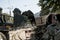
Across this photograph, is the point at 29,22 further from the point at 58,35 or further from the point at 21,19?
the point at 58,35

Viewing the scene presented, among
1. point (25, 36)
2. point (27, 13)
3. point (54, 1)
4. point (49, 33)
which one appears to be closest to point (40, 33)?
point (25, 36)

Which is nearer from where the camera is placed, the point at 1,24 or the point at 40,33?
the point at 1,24

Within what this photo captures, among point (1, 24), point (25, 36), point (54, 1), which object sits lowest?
point (25, 36)

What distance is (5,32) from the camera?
53.7ft

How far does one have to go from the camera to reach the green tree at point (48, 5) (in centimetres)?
3413

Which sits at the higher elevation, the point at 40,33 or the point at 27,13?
the point at 27,13

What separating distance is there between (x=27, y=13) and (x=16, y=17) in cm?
340

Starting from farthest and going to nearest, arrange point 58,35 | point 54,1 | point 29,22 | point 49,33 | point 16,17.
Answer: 1. point 54,1
2. point 29,22
3. point 16,17
4. point 49,33
5. point 58,35

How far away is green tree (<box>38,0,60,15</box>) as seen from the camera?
112 feet

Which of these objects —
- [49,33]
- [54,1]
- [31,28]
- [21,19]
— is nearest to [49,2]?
[54,1]

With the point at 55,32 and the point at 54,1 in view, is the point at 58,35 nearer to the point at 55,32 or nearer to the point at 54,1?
the point at 55,32

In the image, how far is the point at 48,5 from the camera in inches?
1448

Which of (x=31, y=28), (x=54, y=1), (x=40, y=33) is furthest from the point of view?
(x=54, y=1)

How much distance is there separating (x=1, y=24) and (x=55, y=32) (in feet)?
11.9
